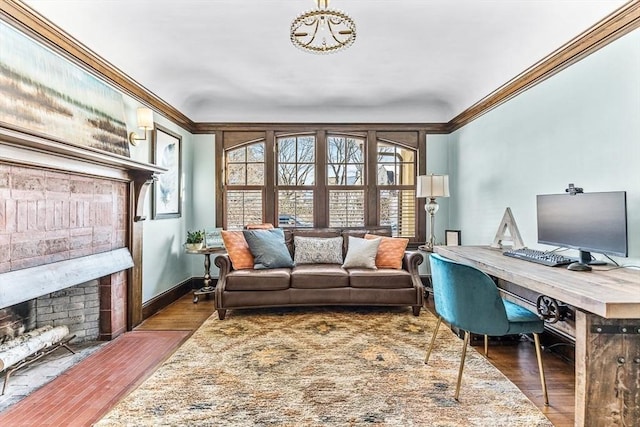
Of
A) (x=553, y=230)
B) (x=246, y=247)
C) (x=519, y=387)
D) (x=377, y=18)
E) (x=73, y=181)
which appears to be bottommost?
(x=519, y=387)

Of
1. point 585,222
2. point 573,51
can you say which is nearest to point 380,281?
point 585,222

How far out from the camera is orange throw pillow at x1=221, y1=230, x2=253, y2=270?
412 cm

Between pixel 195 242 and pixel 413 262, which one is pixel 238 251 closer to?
pixel 195 242

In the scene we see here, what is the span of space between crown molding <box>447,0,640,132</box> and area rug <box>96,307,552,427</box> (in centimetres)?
233

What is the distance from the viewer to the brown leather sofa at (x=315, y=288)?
3.85m

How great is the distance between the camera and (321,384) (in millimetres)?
2369

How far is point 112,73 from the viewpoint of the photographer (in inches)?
127

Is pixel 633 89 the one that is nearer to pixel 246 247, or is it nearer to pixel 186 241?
pixel 246 247

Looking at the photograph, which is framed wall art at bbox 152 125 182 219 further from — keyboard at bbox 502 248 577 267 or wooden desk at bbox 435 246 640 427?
wooden desk at bbox 435 246 640 427

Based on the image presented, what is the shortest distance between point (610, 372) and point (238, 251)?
10.9 ft

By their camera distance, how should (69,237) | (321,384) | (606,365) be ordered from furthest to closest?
(69,237)
(321,384)
(606,365)


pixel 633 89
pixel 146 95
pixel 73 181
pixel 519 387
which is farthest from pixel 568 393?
pixel 146 95

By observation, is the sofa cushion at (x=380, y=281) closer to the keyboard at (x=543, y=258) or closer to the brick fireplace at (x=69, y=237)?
the keyboard at (x=543, y=258)

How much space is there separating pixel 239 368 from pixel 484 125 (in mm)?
3633
